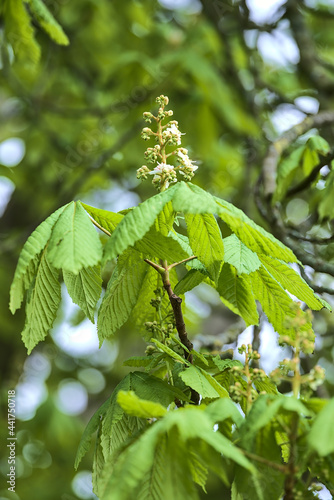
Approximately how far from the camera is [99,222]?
1.44 meters

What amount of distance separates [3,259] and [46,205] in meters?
0.94

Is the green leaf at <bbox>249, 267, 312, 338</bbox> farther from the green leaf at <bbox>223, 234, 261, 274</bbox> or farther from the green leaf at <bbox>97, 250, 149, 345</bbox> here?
the green leaf at <bbox>97, 250, 149, 345</bbox>

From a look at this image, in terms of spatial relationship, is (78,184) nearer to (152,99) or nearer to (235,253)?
(152,99)

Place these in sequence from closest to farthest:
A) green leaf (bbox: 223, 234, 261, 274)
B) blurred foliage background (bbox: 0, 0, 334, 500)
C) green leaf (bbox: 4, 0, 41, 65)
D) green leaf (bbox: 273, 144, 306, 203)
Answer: green leaf (bbox: 223, 234, 261, 274) < green leaf (bbox: 273, 144, 306, 203) < green leaf (bbox: 4, 0, 41, 65) < blurred foliage background (bbox: 0, 0, 334, 500)

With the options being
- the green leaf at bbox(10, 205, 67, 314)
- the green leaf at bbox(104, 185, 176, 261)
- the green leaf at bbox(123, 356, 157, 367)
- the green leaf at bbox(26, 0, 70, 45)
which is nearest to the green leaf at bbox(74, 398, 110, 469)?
the green leaf at bbox(123, 356, 157, 367)

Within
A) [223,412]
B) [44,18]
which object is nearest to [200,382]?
[223,412]

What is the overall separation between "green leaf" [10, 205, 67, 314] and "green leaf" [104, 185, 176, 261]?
0.17 meters

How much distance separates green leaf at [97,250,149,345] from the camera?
57.6 inches

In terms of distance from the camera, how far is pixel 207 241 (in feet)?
4.45

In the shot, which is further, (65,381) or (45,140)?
(65,381)

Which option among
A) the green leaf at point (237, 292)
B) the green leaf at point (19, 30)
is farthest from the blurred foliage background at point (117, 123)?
the green leaf at point (237, 292)

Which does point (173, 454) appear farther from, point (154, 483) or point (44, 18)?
point (44, 18)

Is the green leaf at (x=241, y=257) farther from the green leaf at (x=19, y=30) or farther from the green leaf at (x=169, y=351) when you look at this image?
the green leaf at (x=19, y=30)

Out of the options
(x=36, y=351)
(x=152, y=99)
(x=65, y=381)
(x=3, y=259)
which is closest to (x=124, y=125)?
(x=152, y=99)
